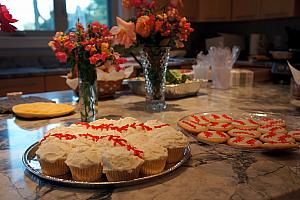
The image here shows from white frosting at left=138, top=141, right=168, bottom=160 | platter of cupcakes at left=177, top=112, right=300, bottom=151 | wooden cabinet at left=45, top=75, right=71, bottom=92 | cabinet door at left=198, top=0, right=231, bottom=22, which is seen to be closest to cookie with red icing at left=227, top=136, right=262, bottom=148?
platter of cupcakes at left=177, top=112, right=300, bottom=151

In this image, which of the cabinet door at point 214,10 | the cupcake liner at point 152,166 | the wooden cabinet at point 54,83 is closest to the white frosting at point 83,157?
the cupcake liner at point 152,166

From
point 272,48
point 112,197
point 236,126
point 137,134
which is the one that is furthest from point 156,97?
point 272,48

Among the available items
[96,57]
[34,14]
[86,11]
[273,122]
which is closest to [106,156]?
[96,57]

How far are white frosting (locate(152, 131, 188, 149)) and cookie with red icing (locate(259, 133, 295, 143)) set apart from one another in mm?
254

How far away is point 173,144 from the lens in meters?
0.78

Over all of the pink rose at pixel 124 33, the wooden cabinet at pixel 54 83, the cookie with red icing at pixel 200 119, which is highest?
the pink rose at pixel 124 33

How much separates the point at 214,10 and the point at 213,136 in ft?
12.2

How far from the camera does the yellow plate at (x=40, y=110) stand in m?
1.24

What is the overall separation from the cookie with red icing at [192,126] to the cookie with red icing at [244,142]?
12cm

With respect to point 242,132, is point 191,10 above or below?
above

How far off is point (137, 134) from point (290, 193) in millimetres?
380

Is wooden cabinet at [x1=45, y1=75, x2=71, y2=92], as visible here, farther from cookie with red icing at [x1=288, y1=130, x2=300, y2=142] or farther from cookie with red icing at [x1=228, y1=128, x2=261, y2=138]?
cookie with red icing at [x1=288, y1=130, x2=300, y2=142]

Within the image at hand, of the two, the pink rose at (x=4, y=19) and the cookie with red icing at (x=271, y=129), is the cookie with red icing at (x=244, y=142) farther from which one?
the pink rose at (x=4, y=19)

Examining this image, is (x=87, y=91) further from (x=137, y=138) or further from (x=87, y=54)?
(x=137, y=138)
